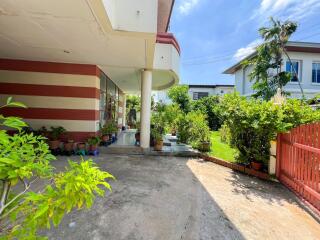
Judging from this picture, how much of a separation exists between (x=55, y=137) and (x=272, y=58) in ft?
46.5

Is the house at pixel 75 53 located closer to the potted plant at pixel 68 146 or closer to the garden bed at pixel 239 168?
the potted plant at pixel 68 146

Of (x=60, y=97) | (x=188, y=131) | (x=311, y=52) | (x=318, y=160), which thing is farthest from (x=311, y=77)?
(x=60, y=97)

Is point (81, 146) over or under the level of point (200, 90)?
under

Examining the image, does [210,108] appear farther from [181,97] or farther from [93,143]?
[93,143]

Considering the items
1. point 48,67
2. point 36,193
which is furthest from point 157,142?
point 36,193

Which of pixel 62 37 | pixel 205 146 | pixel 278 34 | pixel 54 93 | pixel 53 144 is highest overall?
pixel 278 34

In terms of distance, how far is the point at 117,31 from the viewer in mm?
4223

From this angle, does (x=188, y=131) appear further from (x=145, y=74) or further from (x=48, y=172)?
(x=48, y=172)

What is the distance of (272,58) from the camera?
13.7 m

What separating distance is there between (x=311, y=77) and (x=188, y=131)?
42.2 feet

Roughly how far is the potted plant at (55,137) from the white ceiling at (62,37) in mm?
2423

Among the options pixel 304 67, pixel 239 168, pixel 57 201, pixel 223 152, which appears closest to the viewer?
pixel 57 201

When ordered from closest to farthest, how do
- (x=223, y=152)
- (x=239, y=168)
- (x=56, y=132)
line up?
(x=239, y=168) < (x=56, y=132) < (x=223, y=152)

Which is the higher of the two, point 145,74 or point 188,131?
point 145,74
